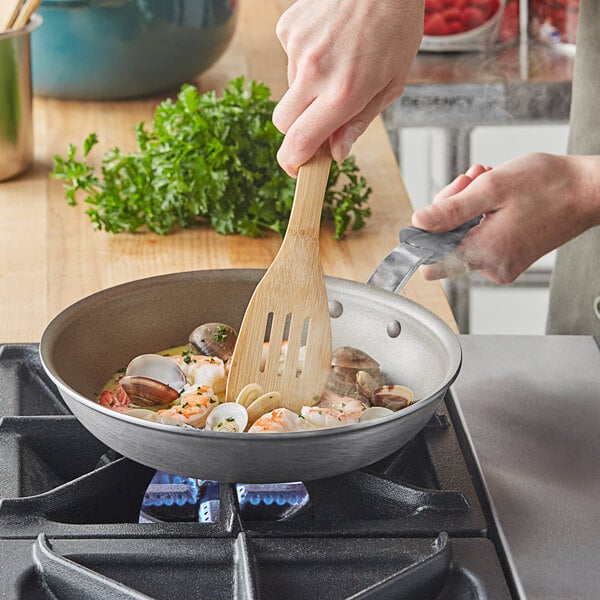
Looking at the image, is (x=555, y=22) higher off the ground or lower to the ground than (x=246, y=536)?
higher

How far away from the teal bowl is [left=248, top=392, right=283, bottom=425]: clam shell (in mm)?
1267

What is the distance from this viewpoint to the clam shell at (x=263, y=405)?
0.93 metres

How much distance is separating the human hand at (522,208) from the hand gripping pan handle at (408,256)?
0.13 m

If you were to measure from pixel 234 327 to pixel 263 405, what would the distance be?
8.4 inches

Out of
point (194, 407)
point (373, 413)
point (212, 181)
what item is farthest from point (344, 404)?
point (212, 181)

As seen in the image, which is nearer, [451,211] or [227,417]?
[227,417]

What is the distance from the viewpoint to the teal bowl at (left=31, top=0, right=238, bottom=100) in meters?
2.02

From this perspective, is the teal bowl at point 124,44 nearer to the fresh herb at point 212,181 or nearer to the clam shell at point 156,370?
the fresh herb at point 212,181

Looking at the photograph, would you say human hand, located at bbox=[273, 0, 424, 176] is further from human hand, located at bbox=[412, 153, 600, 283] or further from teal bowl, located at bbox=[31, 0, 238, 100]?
teal bowl, located at bbox=[31, 0, 238, 100]

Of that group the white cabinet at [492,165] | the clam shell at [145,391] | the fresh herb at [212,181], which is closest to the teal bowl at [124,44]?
the fresh herb at [212,181]

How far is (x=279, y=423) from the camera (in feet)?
2.93

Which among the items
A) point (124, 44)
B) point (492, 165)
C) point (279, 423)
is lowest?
point (492, 165)

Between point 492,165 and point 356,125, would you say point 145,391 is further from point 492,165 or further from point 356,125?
point 492,165

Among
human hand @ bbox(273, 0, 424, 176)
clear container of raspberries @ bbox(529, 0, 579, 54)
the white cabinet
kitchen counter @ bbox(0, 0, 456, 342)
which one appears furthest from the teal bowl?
the white cabinet
